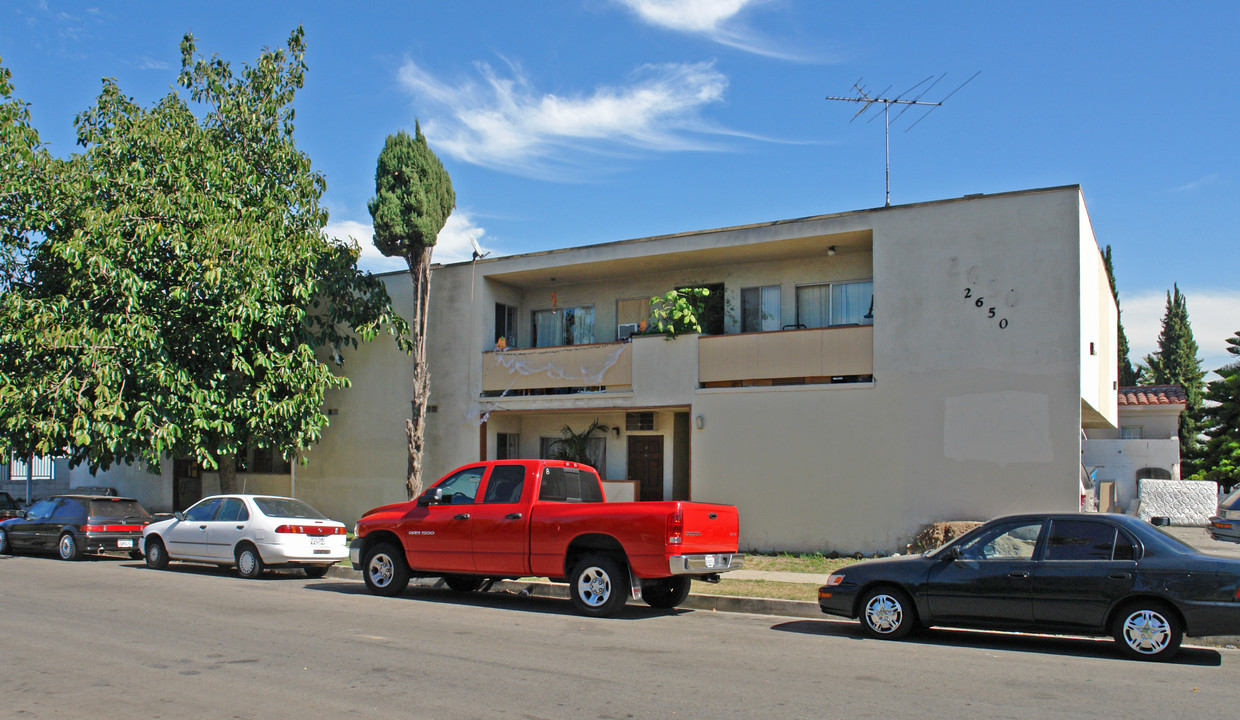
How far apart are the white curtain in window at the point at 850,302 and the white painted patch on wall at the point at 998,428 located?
3.35m

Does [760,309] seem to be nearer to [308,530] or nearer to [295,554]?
[308,530]

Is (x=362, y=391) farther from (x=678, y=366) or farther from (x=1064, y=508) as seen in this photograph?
(x=1064, y=508)

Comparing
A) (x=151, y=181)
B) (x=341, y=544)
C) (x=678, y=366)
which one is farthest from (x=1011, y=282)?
(x=151, y=181)

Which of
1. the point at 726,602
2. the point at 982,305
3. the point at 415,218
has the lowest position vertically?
the point at 726,602

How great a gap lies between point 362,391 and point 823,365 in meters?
12.2

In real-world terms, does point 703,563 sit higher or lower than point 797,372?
lower

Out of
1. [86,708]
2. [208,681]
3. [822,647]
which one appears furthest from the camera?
[822,647]

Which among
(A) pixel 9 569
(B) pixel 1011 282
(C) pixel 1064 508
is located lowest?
(A) pixel 9 569

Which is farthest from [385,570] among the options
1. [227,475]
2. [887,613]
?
[227,475]

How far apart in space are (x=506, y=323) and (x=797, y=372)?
8351mm

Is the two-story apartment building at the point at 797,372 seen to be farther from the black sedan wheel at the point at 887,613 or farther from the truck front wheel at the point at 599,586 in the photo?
the truck front wheel at the point at 599,586

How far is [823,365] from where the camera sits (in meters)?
18.5

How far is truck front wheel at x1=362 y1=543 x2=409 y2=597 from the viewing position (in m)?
13.1

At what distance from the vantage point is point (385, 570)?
13.3m
